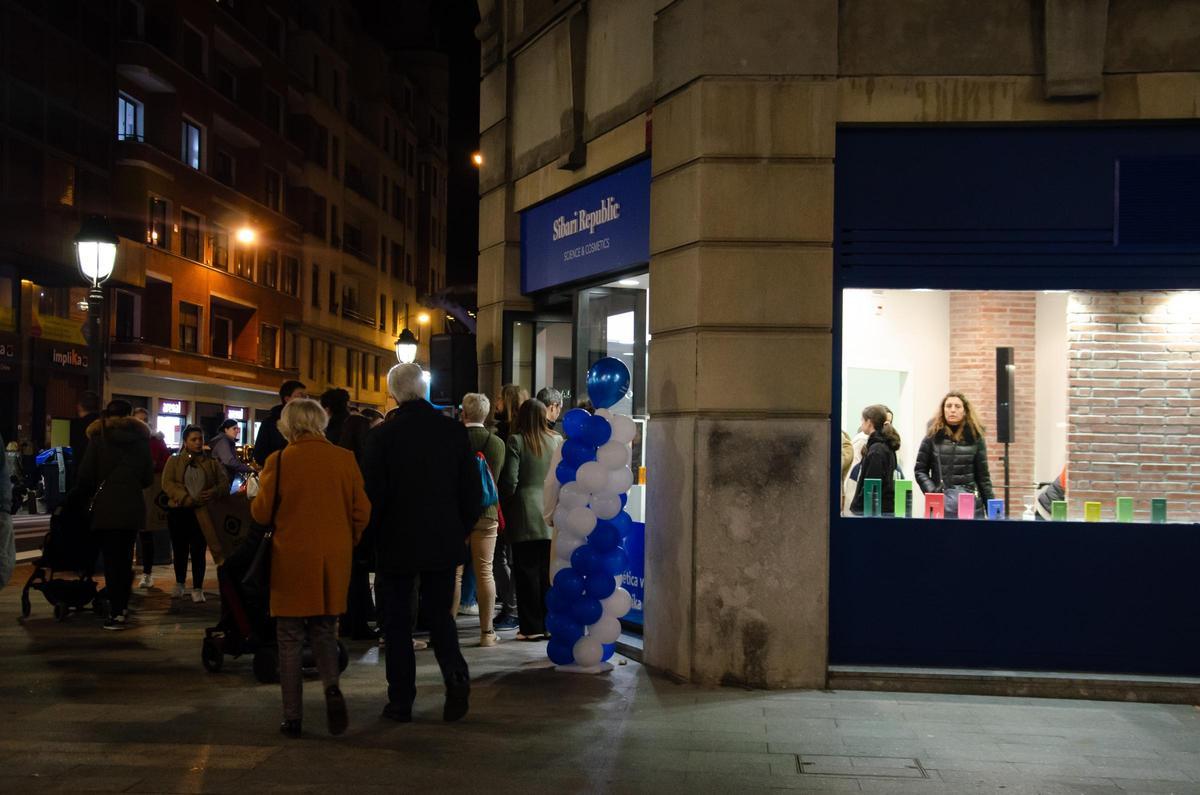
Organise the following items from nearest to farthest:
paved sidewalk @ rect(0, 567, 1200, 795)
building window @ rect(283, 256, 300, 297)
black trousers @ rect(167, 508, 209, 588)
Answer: paved sidewalk @ rect(0, 567, 1200, 795), black trousers @ rect(167, 508, 209, 588), building window @ rect(283, 256, 300, 297)

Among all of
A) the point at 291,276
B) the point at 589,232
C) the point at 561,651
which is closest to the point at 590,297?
the point at 589,232

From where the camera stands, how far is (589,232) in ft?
38.4

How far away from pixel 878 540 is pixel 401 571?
3428mm

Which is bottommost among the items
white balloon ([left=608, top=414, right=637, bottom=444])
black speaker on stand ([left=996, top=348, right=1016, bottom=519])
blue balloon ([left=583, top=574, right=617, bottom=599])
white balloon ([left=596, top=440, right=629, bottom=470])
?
blue balloon ([left=583, top=574, right=617, bottom=599])

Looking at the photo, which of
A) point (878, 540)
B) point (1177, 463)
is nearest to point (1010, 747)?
point (878, 540)

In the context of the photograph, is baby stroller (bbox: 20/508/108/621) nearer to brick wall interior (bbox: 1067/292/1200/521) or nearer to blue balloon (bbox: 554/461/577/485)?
blue balloon (bbox: 554/461/577/485)

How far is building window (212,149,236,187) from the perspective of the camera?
2004 inches

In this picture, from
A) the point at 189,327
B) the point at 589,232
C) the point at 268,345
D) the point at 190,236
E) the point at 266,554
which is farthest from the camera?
the point at 268,345

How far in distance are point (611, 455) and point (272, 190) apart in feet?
162

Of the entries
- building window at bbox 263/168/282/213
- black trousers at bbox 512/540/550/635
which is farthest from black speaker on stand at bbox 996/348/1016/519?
building window at bbox 263/168/282/213

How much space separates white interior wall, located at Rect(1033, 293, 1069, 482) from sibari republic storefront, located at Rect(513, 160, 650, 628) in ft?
9.30

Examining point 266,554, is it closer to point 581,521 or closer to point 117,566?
point 581,521

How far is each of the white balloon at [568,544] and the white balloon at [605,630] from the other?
1.73ft

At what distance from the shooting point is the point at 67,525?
1200 centimetres
